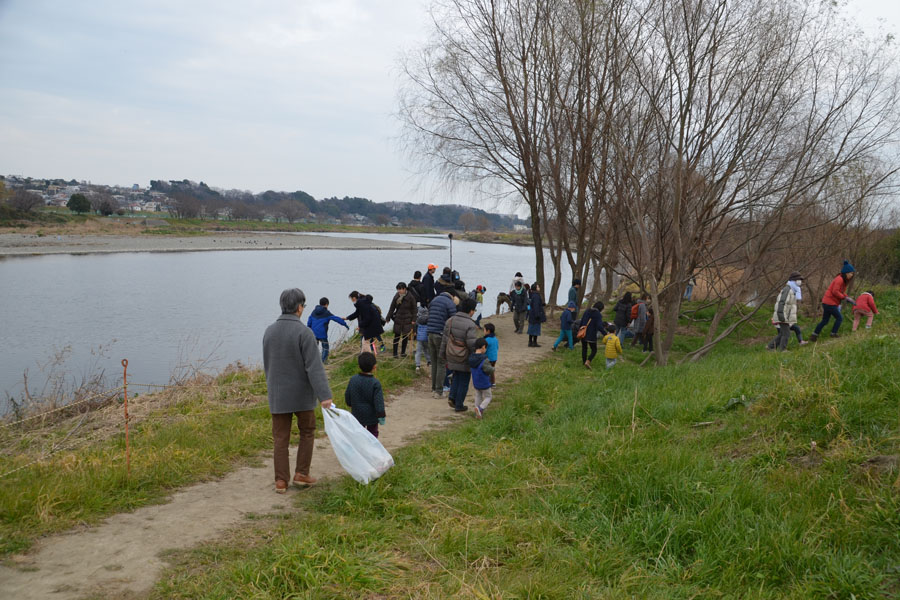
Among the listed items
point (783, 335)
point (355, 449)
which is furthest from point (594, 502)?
point (783, 335)

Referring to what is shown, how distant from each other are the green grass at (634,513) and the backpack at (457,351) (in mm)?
1893

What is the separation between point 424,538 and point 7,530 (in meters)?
2.97

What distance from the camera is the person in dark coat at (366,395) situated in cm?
572

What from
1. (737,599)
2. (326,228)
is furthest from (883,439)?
(326,228)

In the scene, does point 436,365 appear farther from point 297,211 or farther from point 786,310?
point 297,211

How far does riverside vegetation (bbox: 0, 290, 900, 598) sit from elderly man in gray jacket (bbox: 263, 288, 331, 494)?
65 centimetres

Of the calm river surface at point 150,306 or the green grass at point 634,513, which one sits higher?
the green grass at point 634,513

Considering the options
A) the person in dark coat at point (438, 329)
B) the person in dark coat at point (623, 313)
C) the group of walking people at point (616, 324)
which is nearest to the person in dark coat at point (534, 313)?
the group of walking people at point (616, 324)

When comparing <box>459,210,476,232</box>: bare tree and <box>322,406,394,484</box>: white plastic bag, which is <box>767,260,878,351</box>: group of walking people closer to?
<box>322,406,394,484</box>: white plastic bag

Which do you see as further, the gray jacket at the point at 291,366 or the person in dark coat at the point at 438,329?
the person in dark coat at the point at 438,329

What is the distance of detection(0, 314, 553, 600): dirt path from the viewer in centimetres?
358

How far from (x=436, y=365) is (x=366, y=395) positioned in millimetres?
4098

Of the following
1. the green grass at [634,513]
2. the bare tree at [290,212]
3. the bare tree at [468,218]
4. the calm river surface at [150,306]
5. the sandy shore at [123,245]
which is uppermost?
the bare tree at [290,212]

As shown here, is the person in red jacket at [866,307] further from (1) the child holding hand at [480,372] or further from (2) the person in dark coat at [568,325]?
(1) the child holding hand at [480,372]
